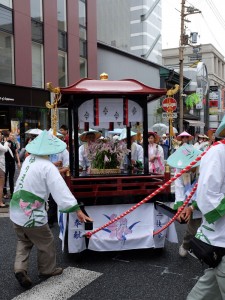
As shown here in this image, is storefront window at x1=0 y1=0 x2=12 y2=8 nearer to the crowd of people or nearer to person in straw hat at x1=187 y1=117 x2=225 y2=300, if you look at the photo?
the crowd of people

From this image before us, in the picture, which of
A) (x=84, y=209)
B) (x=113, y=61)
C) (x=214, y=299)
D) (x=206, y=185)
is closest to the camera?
(x=206, y=185)

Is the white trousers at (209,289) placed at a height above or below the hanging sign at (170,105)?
below

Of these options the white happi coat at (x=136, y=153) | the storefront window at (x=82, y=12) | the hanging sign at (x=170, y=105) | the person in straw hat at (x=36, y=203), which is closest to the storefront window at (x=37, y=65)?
the storefront window at (x=82, y=12)

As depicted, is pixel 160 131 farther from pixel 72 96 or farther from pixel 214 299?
pixel 214 299

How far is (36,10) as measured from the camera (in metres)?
18.1

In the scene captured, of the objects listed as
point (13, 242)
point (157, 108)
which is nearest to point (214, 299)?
point (13, 242)

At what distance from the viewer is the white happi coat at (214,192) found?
7.99ft

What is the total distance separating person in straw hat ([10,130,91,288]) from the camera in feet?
12.5

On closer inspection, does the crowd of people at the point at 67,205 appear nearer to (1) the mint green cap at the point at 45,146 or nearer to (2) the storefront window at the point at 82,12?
(1) the mint green cap at the point at 45,146

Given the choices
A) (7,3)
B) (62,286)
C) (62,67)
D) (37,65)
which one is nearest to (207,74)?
(62,67)

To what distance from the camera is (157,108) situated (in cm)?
2859

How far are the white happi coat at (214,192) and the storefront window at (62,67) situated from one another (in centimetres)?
1784

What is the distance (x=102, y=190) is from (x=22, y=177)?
1181 mm

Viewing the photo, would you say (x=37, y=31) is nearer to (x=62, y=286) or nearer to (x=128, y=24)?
(x=62, y=286)
